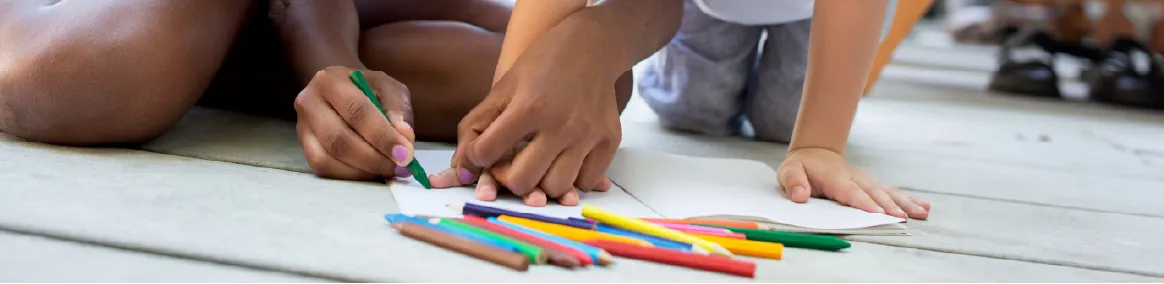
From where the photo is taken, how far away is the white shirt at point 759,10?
1.40 metres

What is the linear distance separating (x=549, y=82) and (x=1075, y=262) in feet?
1.47

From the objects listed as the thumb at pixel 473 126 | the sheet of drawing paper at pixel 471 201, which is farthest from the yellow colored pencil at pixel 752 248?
the thumb at pixel 473 126

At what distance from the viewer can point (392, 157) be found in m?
0.82

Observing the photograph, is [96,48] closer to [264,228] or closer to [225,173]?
[225,173]

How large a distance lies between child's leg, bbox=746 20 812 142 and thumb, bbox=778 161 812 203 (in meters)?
0.56

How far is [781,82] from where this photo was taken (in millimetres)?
1554

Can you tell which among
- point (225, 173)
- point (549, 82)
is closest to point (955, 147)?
point (549, 82)

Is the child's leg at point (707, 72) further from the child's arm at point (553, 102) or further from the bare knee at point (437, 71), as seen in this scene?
the child's arm at point (553, 102)

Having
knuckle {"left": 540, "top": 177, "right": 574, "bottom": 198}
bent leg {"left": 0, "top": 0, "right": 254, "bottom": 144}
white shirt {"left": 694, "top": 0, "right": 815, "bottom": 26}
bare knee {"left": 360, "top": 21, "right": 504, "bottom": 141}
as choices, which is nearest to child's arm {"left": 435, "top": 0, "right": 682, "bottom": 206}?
knuckle {"left": 540, "top": 177, "right": 574, "bottom": 198}

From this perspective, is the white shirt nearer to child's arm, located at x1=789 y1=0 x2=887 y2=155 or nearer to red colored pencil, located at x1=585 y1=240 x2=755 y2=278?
child's arm, located at x1=789 y1=0 x2=887 y2=155

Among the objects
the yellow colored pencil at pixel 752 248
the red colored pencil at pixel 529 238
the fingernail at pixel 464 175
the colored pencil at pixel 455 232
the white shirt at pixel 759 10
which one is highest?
the white shirt at pixel 759 10

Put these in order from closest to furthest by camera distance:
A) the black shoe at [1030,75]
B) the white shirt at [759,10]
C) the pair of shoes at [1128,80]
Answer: the white shirt at [759,10]
the pair of shoes at [1128,80]
the black shoe at [1030,75]

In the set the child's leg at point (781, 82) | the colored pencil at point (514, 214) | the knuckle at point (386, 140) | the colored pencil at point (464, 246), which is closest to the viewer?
the colored pencil at point (464, 246)

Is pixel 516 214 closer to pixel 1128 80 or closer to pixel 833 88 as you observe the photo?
pixel 833 88
